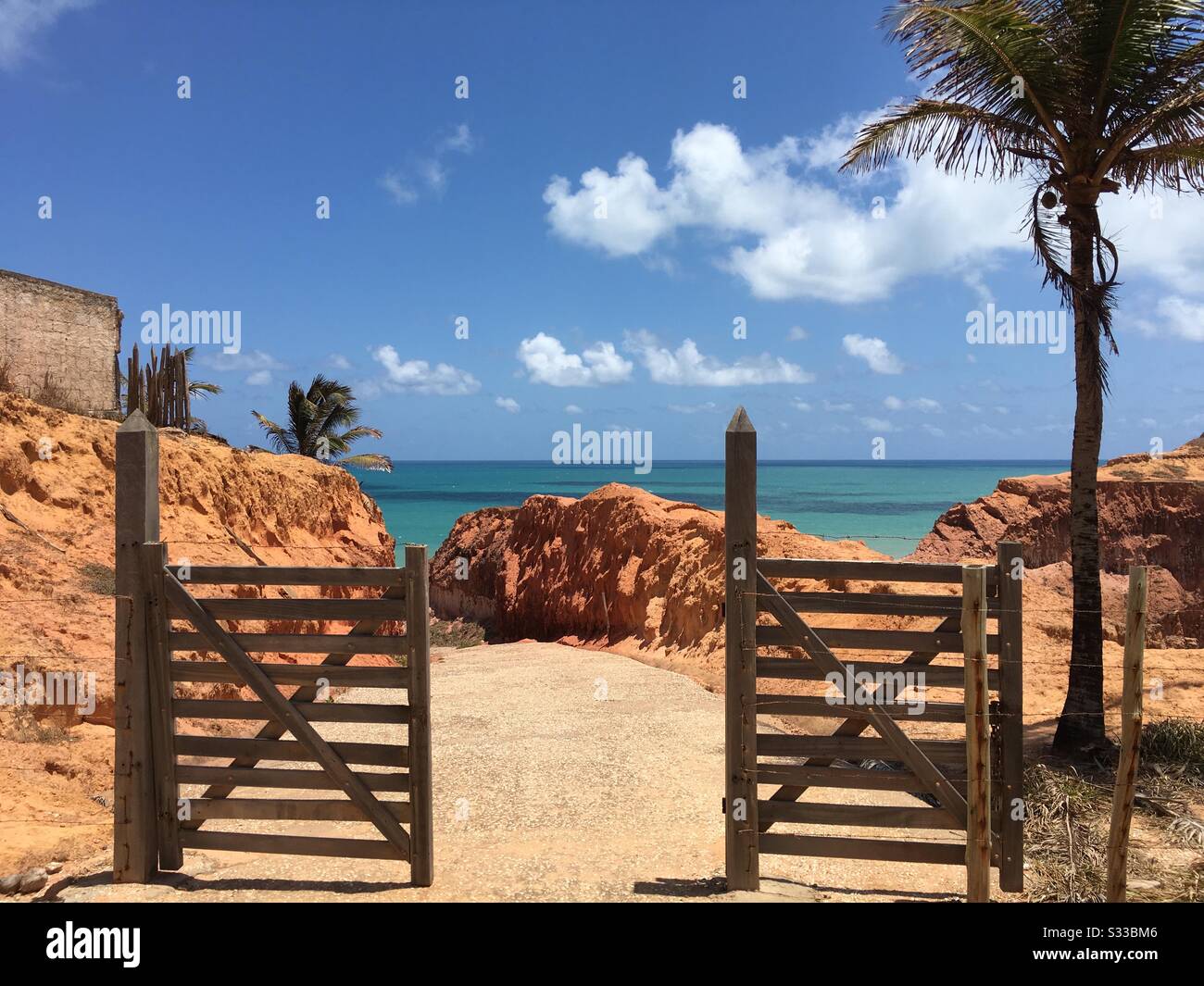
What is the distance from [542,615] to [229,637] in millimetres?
22056

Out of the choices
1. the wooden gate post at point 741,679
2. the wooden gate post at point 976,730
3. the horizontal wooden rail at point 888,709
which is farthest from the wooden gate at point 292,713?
the wooden gate post at point 976,730

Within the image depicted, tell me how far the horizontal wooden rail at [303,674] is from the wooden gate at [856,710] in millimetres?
2525

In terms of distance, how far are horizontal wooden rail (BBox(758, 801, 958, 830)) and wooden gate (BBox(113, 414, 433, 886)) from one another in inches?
100

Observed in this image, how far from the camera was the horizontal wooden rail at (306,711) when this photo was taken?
18.5ft

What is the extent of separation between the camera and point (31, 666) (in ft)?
30.9

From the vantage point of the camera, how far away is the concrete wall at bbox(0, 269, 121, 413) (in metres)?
17.0

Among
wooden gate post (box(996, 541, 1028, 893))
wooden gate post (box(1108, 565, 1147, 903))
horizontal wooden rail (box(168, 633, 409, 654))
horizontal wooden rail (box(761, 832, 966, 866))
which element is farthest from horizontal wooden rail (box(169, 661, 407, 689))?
wooden gate post (box(1108, 565, 1147, 903))

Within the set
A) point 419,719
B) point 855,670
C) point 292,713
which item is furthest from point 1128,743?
point 292,713

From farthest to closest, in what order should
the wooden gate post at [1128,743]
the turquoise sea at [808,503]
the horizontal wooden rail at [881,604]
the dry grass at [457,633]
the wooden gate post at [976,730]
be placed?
the turquoise sea at [808,503] < the dry grass at [457,633] < the horizontal wooden rail at [881,604] < the wooden gate post at [976,730] < the wooden gate post at [1128,743]

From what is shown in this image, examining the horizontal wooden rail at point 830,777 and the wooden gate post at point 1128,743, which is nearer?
the wooden gate post at point 1128,743

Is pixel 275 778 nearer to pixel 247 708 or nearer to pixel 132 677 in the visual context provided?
pixel 247 708

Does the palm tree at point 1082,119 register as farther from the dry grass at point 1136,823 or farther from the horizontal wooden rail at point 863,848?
the horizontal wooden rail at point 863,848

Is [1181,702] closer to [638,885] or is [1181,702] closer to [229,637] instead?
[638,885]

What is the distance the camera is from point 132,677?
5.71 meters
